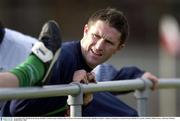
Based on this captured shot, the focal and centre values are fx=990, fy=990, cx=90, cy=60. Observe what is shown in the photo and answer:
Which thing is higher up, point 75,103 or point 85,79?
point 85,79

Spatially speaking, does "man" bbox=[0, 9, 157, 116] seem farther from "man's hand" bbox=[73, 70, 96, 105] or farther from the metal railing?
the metal railing

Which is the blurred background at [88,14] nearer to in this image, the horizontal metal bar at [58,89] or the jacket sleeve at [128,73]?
the jacket sleeve at [128,73]

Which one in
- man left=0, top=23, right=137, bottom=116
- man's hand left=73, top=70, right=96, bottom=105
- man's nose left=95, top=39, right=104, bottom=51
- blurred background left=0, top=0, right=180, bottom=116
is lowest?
man's hand left=73, top=70, right=96, bottom=105

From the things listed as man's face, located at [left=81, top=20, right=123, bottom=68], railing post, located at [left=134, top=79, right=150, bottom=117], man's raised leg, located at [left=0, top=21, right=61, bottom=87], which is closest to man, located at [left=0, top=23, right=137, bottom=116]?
railing post, located at [left=134, top=79, right=150, bottom=117]

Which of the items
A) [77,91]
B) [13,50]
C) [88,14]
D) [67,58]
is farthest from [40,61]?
[88,14]

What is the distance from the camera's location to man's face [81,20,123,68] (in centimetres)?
486

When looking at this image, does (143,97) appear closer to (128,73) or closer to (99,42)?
(99,42)

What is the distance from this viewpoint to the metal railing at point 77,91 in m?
4.02

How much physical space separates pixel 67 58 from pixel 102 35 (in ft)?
0.68

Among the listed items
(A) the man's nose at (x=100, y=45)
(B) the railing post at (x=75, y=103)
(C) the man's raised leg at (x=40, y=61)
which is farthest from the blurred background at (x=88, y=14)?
(B) the railing post at (x=75, y=103)

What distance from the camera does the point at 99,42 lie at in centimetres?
486

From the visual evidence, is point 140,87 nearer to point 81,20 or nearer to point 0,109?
point 0,109

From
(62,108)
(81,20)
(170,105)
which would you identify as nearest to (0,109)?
(62,108)

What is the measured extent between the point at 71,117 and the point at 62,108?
1.10 ft
